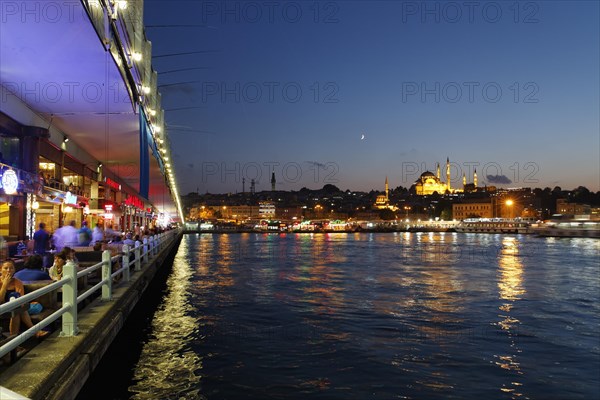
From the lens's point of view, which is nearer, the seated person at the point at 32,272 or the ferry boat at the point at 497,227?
Result: the seated person at the point at 32,272

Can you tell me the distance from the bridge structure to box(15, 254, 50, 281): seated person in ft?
12.6

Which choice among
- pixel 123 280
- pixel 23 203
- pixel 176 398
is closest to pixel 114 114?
pixel 23 203

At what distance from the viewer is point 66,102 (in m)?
15.4

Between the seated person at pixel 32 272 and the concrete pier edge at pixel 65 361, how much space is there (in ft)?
2.71

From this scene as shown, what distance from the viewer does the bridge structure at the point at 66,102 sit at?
29.9 ft

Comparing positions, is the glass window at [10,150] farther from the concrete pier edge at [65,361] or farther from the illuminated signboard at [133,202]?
the illuminated signboard at [133,202]

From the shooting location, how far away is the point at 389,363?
9.27 metres

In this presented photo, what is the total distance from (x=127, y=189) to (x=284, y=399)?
42.6 metres

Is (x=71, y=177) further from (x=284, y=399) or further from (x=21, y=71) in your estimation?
(x=284, y=399)

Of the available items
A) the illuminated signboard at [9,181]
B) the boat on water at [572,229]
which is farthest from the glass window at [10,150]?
the boat on water at [572,229]

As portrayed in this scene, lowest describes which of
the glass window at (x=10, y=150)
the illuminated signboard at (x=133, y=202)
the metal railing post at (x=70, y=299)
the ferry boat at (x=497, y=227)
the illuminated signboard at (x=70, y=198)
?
the ferry boat at (x=497, y=227)

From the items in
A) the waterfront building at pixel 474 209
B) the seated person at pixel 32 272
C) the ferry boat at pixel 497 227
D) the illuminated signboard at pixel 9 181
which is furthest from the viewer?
the waterfront building at pixel 474 209

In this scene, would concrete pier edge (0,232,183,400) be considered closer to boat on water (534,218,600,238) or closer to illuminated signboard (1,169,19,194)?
illuminated signboard (1,169,19,194)

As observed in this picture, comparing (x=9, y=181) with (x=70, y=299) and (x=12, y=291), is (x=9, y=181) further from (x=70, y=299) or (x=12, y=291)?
(x=70, y=299)
